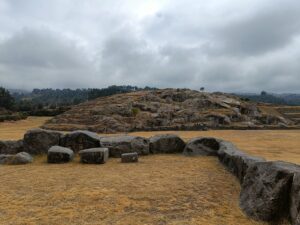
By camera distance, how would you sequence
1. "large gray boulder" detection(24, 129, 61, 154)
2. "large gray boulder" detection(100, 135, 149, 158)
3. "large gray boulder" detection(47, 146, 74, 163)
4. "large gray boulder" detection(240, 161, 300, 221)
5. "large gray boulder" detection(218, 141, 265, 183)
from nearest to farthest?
"large gray boulder" detection(240, 161, 300, 221)
"large gray boulder" detection(218, 141, 265, 183)
"large gray boulder" detection(47, 146, 74, 163)
"large gray boulder" detection(100, 135, 149, 158)
"large gray boulder" detection(24, 129, 61, 154)

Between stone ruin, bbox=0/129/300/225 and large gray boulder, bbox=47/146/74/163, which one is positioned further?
large gray boulder, bbox=47/146/74/163

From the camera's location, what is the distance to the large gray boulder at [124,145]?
1503 cm

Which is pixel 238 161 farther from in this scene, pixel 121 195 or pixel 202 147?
pixel 202 147

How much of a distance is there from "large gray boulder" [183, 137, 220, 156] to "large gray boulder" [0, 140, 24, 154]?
24.1 ft

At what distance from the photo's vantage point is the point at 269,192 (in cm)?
636

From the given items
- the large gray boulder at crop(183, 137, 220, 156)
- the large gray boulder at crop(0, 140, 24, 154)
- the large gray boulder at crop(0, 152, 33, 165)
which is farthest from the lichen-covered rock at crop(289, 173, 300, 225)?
the large gray boulder at crop(0, 140, 24, 154)

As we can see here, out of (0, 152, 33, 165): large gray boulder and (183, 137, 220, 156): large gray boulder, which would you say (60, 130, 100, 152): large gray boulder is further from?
(183, 137, 220, 156): large gray boulder

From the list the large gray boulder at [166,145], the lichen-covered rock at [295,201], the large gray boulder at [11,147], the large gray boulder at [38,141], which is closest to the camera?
the lichen-covered rock at [295,201]

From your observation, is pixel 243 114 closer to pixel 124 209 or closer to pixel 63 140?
pixel 63 140

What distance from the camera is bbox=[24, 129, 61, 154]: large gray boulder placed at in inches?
601

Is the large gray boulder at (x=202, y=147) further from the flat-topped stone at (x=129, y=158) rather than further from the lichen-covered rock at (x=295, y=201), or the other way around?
the lichen-covered rock at (x=295, y=201)

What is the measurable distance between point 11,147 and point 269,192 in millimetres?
12486

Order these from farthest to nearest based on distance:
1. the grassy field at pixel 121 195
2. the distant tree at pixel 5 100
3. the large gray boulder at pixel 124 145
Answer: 1. the distant tree at pixel 5 100
2. the large gray boulder at pixel 124 145
3. the grassy field at pixel 121 195

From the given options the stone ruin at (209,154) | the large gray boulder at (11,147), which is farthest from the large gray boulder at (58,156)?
the large gray boulder at (11,147)
